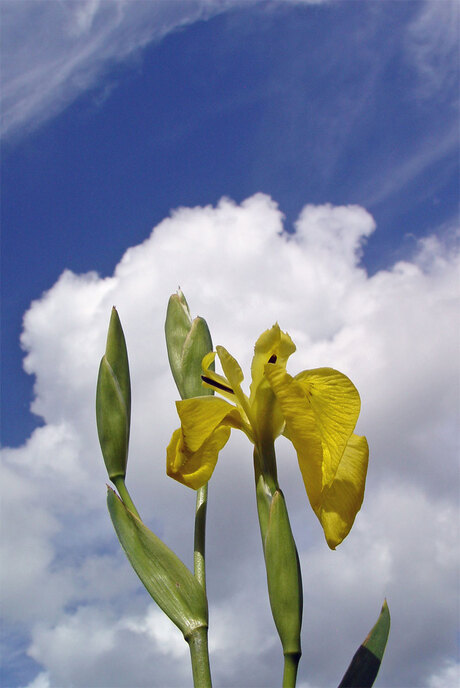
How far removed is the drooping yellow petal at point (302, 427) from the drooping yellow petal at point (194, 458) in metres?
0.23

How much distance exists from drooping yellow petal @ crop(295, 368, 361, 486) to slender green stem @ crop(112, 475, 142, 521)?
595 mm

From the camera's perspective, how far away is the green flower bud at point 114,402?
6.10ft

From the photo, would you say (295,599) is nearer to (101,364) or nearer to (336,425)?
(336,425)

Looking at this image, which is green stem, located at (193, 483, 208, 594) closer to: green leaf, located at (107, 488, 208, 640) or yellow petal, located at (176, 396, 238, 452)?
green leaf, located at (107, 488, 208, 640)

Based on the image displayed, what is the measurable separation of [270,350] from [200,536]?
0.62m

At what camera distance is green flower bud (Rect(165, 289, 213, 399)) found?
2.07 m

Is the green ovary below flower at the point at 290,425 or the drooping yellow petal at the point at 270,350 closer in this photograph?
the green ovary below flower at the point at 290,425

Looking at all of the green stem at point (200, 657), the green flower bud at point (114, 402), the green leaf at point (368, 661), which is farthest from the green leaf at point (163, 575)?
the green leaf at point (368, 661)

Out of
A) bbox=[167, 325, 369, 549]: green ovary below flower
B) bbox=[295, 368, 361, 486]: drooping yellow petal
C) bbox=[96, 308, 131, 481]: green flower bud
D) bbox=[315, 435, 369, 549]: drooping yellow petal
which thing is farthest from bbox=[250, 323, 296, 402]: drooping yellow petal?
Answer: bbox=[96, 308, 131, 481]: green flower bud

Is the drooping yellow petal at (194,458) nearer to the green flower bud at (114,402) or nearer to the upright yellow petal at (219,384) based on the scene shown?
the upright yellow petal at (219,384)

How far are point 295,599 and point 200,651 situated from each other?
12.6 inches

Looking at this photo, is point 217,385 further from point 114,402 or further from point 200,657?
point 200,657

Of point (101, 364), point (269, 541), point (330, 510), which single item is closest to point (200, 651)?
point (269, 541)

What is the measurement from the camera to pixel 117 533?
5.74 ft
